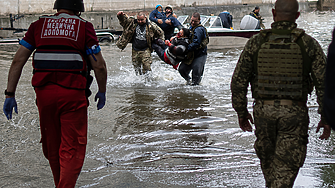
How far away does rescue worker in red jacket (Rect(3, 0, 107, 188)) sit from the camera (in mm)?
2818

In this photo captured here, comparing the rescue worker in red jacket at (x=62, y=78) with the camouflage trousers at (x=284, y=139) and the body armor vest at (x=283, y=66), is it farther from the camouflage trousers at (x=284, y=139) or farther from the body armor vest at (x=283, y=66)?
the camouflage trousers at (x=284, y=139)

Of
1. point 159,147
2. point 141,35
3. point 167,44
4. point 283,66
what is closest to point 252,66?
point 283,66

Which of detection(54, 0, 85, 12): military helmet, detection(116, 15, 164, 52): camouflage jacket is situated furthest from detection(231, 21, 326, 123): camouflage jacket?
detection(116, 15, 164, 52): camouflage jacket

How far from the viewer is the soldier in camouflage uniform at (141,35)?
859 centimetres

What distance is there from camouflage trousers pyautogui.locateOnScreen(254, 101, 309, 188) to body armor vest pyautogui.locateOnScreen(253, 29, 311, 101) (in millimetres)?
116

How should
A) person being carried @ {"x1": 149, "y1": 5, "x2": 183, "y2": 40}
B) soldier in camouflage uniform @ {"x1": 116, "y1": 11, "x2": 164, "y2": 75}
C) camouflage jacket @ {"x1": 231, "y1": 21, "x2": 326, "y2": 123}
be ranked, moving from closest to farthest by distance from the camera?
camouflage jacket @ {"x1": 231, "y1": 21, "x2": 326, "y2": 123} → soldier in camouflage uniform @ {"x1": 116, "y1": 11, "x2": 164, "y2": 75} → person being carried @ {"x1": 149, "y1": 5, "x2": 183, "y2": 40}

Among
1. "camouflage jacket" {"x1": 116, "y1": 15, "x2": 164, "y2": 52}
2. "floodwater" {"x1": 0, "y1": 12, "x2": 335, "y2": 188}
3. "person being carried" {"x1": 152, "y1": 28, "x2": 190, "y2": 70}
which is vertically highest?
"camouflage jacket" {"x1": 116, "y1": 15, "x2": 164, "y2": 52}

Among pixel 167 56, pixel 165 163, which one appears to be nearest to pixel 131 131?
pixel 165 163

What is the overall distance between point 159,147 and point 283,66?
2.17m

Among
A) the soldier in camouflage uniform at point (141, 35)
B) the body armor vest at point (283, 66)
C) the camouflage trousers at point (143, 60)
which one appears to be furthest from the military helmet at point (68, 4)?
the camouflage trousers at point (143, 60)

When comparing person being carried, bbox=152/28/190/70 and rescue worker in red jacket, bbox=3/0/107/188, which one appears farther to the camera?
person being carried, bbox=152/28/190/70

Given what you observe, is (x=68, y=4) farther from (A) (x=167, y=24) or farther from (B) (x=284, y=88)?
(A) (x=167, y=24)

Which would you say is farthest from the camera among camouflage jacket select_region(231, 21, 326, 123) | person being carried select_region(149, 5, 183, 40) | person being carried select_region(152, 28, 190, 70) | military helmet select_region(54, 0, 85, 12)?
person being carried select_region(149, 5, 183, 40)

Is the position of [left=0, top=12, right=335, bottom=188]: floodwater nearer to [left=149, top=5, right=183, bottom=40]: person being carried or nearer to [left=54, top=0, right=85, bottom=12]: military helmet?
[left=54, top=0, right=85, bottom=12]: military helmet
